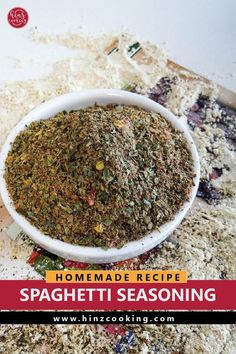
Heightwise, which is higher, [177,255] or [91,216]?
[91,216]

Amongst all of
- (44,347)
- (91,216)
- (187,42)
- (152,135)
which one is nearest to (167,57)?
(187,42)

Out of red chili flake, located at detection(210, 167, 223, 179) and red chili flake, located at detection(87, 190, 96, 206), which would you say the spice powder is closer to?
red chili flake, located at detection(87, 190, 96, 206)

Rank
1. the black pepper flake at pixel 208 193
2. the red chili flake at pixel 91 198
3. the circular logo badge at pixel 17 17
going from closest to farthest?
the red chili flake at pixel 91 198 < the black pepper flake at pixel 208 193 < the circular logo badge at pixel 17 17

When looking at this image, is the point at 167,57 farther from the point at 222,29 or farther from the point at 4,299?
the point at 4,299

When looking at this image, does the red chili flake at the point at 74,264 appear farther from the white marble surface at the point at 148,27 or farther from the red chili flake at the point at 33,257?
the white marble surface at the point at 148,27

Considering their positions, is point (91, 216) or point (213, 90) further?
point (213, 90)

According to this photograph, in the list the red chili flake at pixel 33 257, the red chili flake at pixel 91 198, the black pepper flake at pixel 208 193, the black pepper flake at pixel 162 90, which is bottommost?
the black pepper flake at pixel 208 193

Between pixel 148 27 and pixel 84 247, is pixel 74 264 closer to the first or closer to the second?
pixel 84 247

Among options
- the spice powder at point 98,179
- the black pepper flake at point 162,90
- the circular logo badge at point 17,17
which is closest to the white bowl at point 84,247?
the spice powder at point 98,179
